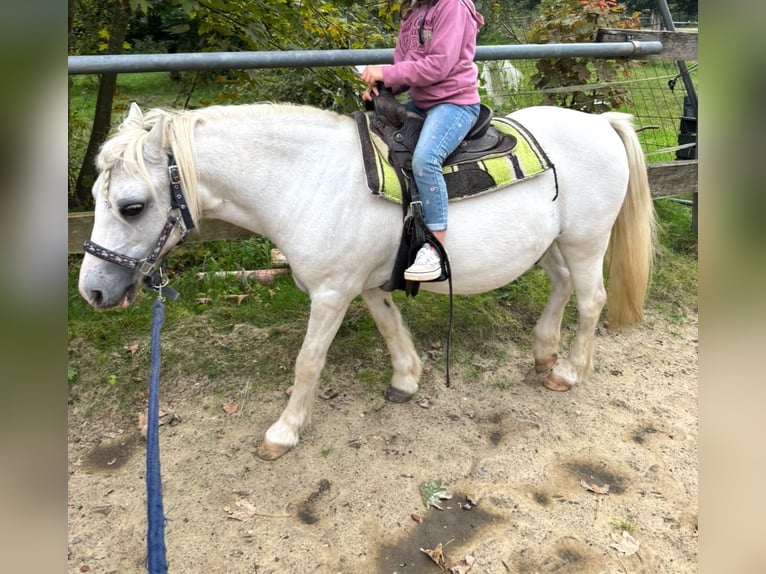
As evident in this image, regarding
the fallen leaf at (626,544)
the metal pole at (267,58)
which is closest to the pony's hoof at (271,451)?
the fallen leaf at (626,544)

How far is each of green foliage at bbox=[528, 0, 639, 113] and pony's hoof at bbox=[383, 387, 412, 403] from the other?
310 cm

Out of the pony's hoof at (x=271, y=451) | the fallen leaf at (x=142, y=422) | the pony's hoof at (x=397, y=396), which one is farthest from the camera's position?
the pony's hoof at (x=397, y=396)

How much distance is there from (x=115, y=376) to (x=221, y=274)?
1282mm

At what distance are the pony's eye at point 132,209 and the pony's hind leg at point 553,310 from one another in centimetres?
247

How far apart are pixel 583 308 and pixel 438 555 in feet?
5.93

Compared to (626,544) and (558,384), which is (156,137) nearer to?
(626,544)

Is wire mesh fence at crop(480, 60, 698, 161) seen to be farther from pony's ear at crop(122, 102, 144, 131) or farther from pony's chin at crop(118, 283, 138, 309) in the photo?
pony's chin at crop(118, 283, 138, 309)

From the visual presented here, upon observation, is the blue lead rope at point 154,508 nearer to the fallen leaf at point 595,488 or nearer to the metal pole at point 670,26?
the fallen leaf at point 595,488

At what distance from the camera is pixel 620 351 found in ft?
13.2

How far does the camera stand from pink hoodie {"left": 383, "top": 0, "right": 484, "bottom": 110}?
8.22 ft

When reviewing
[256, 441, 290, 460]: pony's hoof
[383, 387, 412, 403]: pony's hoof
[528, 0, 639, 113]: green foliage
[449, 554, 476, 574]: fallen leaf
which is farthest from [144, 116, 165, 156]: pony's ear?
[528, 0, 639, 113]: green foliage

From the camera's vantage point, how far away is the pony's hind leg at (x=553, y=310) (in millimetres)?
3609
